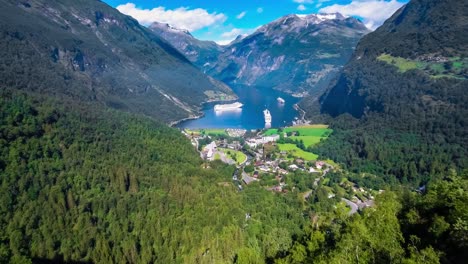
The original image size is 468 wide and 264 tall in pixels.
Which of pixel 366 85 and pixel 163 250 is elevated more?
pixel 366 85

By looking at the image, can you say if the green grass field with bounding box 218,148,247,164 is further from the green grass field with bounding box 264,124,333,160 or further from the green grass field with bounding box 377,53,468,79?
the green grass field with bounding box 377,53,468,79

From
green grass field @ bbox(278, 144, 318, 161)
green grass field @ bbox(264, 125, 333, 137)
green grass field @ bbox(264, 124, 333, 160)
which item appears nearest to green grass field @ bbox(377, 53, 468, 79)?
green grass field @ bbox(264, 125, 333, 137)

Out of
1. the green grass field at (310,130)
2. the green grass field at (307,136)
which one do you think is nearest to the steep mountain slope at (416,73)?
the green grass field at (310,130)

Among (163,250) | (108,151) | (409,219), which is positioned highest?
(409,219)

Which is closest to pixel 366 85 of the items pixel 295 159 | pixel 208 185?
pixel 295 159

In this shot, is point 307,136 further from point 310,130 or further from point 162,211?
point 162,211

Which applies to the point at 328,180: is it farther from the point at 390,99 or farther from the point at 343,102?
the point at 343,102
